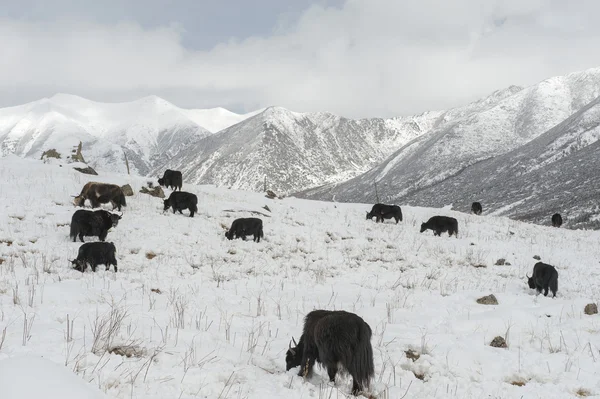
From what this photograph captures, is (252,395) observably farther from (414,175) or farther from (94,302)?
(414,175)

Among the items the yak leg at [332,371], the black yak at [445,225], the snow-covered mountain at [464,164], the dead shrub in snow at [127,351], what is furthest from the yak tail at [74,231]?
the snow-covered mountain at [464,164]

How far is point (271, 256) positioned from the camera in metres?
12.7

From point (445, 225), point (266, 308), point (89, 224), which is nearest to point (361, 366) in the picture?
point (266, 308)

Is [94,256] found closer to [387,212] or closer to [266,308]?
[266,308]

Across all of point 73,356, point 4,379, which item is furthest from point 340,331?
point 4,379

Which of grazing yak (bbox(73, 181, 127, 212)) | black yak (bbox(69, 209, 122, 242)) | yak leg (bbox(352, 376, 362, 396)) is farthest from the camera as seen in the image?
grazing yak (bbox(73, 181, 127, 212))

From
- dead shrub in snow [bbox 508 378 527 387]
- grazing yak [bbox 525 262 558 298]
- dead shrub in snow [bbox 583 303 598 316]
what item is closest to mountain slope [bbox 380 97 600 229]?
grazing yak [bbox 525 262 558 298]

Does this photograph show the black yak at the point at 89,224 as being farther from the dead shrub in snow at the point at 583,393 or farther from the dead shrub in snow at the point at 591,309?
the dead shrub in snow at the point at 591,309

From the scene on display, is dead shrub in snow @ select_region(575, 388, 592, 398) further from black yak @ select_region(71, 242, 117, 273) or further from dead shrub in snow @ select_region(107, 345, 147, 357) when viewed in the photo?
black yak @ select_region(71, 242, 117, 273)

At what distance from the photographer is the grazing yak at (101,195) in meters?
16.6

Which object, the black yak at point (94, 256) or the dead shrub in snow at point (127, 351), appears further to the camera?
the black yak at point (94, 256)

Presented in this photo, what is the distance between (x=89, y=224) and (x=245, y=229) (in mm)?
5363

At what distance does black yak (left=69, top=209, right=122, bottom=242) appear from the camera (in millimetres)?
11805

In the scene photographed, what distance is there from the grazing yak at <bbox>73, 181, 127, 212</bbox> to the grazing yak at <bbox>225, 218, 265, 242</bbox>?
5.65 m
